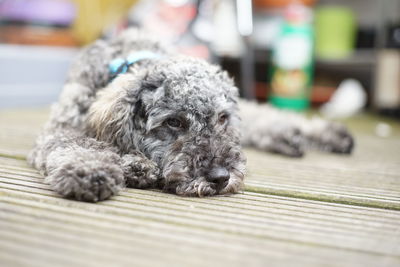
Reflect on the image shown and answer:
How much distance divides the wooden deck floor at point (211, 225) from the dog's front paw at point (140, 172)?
0.07m

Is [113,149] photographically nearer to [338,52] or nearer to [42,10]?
[42,10]

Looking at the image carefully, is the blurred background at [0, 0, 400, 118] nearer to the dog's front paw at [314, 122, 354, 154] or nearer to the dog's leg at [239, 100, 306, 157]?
the dog's leg at [239, 100, 306, 157]

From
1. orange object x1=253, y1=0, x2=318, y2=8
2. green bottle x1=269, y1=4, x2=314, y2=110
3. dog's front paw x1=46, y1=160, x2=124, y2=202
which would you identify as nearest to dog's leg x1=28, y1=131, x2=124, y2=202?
dog's front paw x1=46, y1=160, x2=124, y2=202

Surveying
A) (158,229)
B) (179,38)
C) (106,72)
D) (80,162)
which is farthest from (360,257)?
(179,38)

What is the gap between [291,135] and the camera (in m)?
3.61

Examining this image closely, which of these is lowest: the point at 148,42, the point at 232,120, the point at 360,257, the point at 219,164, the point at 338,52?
the point at 360,257

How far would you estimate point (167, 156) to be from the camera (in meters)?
2.40

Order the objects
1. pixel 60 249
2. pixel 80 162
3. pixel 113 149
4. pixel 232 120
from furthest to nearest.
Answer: pixel 232 120
pixel 113 149
pixel 80 162
pixel 60 249

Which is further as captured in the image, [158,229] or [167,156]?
[167,156]

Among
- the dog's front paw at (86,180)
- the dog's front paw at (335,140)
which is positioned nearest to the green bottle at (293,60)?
the dog's front paw at (335,140)

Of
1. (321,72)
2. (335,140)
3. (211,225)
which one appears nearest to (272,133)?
(335,140)

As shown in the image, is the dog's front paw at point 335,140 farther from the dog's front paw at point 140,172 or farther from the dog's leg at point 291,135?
the dog's front paw at point 140,172

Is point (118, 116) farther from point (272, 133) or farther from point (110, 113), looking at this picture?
point (272, 133)

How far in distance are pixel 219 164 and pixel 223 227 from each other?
0.50 m
